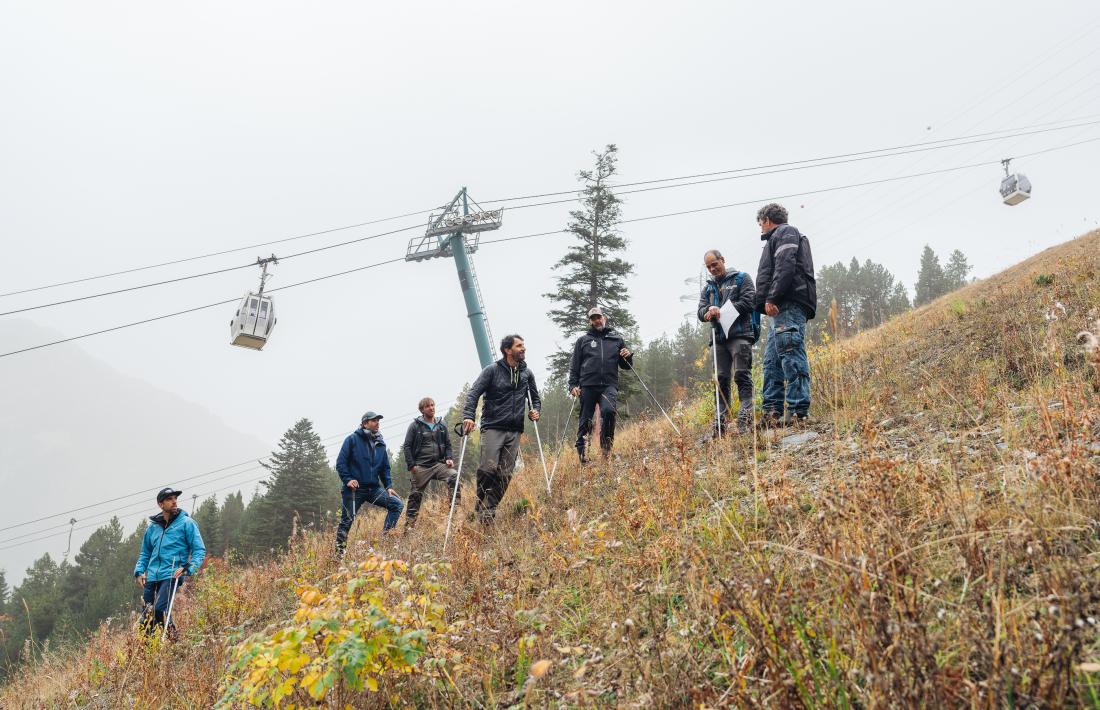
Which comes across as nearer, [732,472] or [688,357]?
[732,472]

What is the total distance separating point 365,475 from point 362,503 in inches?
20.0

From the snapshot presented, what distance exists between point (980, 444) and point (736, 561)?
6.60 ft

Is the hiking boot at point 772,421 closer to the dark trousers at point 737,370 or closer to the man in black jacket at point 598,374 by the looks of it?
the dark trousers at point 737,370

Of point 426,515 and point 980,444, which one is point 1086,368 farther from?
point 426,515

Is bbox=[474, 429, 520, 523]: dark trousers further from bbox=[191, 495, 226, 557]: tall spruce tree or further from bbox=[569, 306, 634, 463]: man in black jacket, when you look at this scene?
bbox=[191, 495, 226, 557]: tall spruce tree

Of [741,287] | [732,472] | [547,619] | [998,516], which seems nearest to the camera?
[998,516]

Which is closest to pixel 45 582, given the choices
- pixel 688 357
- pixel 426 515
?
pixel 688 357

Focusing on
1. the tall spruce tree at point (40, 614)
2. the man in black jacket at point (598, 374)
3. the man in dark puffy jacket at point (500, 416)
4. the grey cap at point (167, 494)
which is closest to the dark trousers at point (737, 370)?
the man in black jacket at point (598, 374)

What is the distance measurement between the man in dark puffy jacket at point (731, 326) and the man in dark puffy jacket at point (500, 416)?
238 centimetres

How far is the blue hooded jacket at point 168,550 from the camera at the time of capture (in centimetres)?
653

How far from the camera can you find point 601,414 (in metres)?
8.05

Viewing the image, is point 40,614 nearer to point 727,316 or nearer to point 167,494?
point 167,494

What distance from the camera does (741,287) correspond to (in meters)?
6.82

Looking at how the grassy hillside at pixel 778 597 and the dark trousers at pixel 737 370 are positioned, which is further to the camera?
the dark trousers at pixel 737 370
